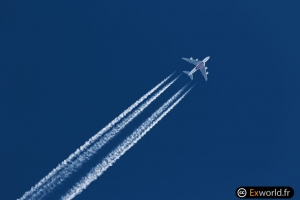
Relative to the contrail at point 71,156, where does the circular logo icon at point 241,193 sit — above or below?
above

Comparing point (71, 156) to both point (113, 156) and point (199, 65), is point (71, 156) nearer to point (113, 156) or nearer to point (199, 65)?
point (113, 156)

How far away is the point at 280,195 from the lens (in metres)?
87.4

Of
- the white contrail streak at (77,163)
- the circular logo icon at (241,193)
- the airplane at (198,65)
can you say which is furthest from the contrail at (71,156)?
the circular logo icon at (241,193)

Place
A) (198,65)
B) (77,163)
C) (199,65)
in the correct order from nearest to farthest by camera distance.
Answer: (77,163)
(198,65)
(199,65)

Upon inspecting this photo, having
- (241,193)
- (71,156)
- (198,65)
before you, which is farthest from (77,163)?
(198,65)

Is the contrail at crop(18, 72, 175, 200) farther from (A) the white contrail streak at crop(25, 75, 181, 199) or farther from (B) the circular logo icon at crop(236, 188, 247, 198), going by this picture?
(B) the circular logo icon at crop(236, 188, 247, 198)

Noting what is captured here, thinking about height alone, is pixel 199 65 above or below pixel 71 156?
above

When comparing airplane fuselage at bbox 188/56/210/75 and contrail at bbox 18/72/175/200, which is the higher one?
airplane fuselage at bbox 188/56/210/75

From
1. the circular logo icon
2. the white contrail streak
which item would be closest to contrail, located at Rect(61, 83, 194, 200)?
the white contrail streak

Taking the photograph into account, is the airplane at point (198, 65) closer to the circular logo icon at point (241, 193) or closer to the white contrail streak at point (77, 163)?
the white contrail streak at point (77, 163)

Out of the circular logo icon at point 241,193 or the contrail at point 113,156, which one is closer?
the contrail at point 113,156

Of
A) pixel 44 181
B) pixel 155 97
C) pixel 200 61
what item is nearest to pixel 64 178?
pixel 44 181

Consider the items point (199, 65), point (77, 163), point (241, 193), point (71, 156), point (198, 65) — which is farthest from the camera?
point (199, 65)

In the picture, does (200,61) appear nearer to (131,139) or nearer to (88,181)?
(131,139)
